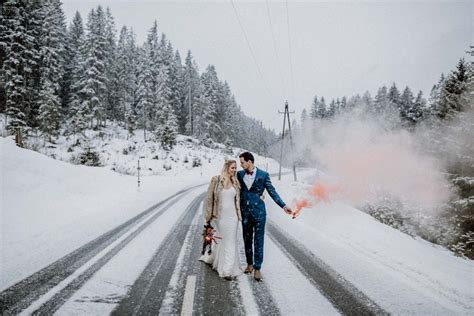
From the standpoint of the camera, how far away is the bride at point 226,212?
201 inches

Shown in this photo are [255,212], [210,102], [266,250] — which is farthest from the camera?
[210,102]

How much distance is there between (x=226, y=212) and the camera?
5.18m

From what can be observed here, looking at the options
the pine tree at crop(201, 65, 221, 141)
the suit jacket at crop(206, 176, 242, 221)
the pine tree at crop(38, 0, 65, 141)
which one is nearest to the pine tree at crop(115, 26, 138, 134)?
the pine tree at crop(38, 0, 65, 141)

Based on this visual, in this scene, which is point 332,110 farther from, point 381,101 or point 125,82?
point 125,82

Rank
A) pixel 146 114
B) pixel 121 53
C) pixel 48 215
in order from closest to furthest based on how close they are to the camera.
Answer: pixel 48 215
pixel 146 114
pixel 121 53

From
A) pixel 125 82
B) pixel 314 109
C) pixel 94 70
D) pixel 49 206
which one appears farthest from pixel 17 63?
→ pixel 314 109

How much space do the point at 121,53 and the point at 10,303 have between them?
57.4 metres

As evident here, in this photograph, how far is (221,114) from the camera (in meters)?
67.0

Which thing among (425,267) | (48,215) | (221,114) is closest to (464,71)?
(425,267)

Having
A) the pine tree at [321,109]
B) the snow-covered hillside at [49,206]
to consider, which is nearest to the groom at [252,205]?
the snow-covered hillside at [49,206]

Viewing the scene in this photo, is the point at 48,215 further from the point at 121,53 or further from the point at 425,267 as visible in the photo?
the point at 121,53

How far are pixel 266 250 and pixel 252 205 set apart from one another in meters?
2.07

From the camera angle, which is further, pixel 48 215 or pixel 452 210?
pixel 452 210

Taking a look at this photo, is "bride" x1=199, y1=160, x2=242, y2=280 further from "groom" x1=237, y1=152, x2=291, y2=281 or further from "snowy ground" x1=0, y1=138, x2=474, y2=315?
"snowy ground" x1=0, y1=138, x2=474, y2=315
